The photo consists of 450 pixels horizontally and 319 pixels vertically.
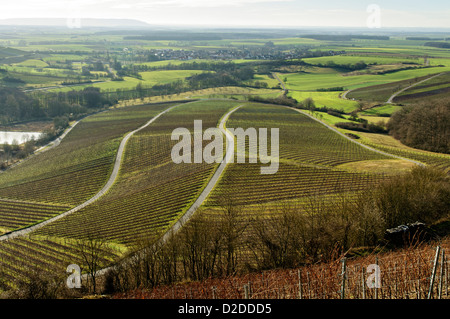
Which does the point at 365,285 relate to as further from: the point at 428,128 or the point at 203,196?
the point at 428,128

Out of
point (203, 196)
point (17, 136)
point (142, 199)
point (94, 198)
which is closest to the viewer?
point (203, 196)

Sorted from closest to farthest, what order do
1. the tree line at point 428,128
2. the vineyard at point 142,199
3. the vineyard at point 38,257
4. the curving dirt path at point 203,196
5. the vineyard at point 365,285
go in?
the vineyard at point 365,285 < the vineyard at point 38,257 < the curving dirt path at point 203,196 < the vineyard at point 142,199 < the tree line at point 428,128

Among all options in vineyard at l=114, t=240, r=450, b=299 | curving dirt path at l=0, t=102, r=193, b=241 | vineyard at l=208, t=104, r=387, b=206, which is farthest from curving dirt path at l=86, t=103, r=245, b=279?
curving dirt path at l=0, t=102, r=193, b=241

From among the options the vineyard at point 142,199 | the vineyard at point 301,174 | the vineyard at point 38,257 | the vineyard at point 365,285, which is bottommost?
the vineyard at point 38,257

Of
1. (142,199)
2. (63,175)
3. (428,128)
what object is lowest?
(63,175)

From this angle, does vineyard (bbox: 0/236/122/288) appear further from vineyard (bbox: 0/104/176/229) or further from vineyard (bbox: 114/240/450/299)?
vineyard (bbox: 114/240/450/299)

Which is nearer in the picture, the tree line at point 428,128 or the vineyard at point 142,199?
the vineyard at point 142,199

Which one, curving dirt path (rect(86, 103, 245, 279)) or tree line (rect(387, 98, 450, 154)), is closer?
curving dirt path (rect(86, 103, 245, 279))

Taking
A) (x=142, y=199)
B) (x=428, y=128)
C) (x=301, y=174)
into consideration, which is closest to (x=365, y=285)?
(x=301, y=174)

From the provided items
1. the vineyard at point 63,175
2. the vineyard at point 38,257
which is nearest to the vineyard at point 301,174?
the vineyard at point 38,257

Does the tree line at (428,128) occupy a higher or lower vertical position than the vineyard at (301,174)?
higher

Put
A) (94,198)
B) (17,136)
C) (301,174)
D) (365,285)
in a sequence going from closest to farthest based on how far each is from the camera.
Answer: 1. (365,285)
2. (301,174)
3. (94,198)
4. (17,136)

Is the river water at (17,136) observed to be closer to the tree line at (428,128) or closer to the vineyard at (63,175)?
the vineyard at (63,175)
